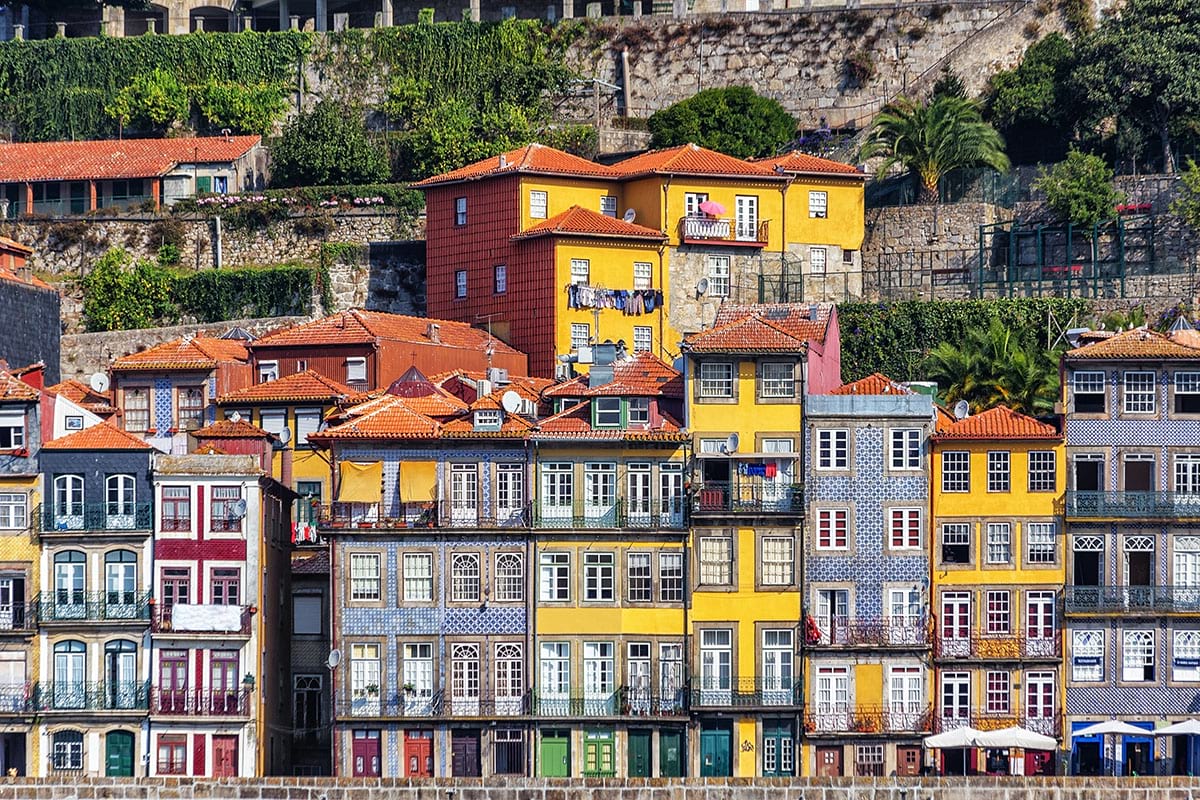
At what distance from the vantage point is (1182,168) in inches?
3804

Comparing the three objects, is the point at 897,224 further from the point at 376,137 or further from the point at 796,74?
the point at 376,137

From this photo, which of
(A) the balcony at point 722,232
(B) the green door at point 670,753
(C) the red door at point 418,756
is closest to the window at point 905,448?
(B) the green door at point 670,753

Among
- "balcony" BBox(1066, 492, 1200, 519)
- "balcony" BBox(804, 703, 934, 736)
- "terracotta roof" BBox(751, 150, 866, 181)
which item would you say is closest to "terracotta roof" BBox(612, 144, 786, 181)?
"terracotta roof" BBox(751, 150, 866, 181)

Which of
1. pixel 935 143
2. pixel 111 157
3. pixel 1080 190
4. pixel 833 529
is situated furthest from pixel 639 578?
pixel 111 157

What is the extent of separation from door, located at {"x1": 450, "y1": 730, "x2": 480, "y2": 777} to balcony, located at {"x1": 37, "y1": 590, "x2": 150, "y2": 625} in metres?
7.67

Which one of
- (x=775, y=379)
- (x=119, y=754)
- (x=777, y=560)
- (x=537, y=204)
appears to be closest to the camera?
(x=119, y=754)

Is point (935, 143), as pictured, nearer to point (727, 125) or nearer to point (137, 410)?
point (727, 125)

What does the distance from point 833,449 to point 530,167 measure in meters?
21.8

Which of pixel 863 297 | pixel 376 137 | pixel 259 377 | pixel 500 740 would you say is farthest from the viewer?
pixel 376 137

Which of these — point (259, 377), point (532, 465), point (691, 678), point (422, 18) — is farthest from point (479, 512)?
point (422, 18)

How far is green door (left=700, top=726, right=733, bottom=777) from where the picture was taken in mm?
69625

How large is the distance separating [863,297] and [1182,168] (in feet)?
40.9

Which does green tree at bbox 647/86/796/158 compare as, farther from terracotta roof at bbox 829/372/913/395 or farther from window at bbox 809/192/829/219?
terracotta roof at bbox 829/372/913/395

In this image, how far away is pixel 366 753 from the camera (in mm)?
69688
